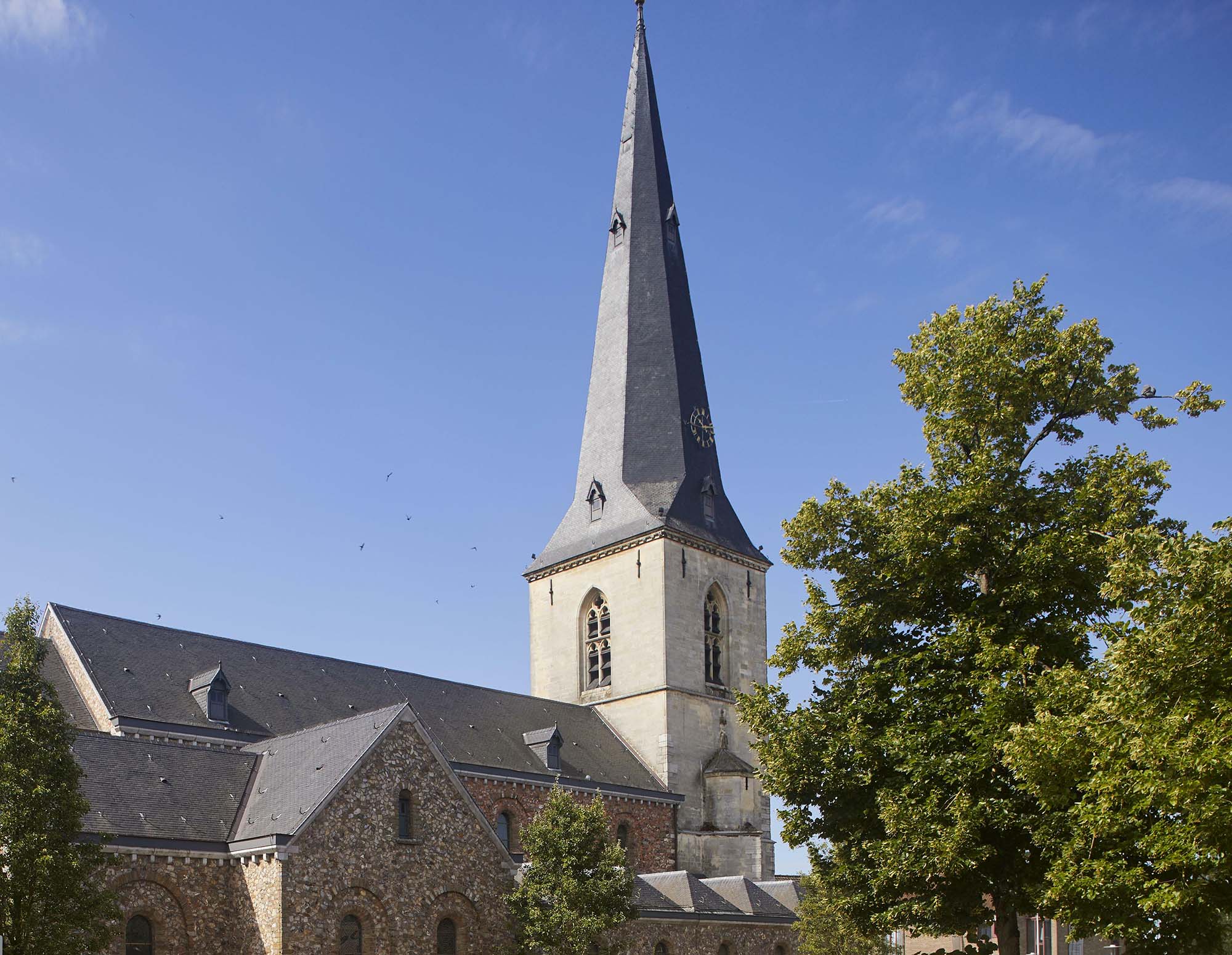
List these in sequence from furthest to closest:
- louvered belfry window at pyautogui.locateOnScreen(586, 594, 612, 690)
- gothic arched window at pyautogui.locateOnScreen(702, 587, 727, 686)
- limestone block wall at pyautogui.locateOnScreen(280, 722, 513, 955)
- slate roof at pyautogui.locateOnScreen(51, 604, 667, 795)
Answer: louvered belfry window at pyautogui.locateOnScreen(586, 594, 612, 690) < gothic arched window at pyautogui.locateOnScreen(702, 587, 727, 686) < slate roof at pyautogui.locateOnScreen(51, 604, 667, 795) < limestone block wall at pyautogui.locateOnScreen(280, 722, 513, 955)

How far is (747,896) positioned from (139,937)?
60.9ft

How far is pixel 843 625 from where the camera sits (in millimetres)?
22438

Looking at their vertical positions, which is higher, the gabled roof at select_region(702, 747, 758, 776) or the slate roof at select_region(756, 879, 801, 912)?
the gabled roof at select_region(702, 747, 758, 776)

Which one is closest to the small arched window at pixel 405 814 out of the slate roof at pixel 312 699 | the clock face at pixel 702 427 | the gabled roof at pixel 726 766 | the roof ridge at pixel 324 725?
the roof ridge at pixel 324 725

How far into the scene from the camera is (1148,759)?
15.4 m

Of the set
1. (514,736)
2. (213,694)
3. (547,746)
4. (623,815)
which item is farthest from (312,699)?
(623,815)

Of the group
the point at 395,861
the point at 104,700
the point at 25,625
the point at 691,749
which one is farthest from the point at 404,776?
the point at 691,749

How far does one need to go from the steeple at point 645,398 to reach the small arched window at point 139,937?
1018 inches

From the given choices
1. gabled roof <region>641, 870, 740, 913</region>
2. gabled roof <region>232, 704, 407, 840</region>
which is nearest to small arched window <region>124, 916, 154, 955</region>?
gabled roof <region>232, 704, 407, 840</region>

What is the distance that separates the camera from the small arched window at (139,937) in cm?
2331

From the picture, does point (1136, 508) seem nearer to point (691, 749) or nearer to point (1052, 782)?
point (1052, 782)

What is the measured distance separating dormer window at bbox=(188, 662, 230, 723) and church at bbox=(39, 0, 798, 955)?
0.07 m

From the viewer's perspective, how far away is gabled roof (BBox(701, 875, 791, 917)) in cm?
3650

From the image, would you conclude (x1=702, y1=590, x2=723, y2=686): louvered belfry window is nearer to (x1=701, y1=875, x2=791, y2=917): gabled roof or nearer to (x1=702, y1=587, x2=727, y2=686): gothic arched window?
(x1=702, y1=587, x2=727, y2=686): gothic arched window
